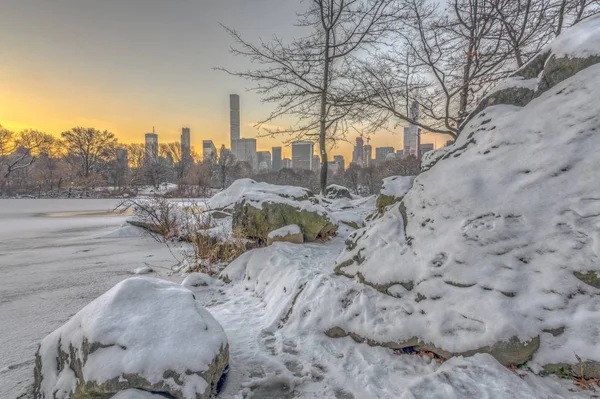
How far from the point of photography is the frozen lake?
2.41 metres

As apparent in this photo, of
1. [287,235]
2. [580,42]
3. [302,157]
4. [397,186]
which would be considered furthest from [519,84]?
[302,157]

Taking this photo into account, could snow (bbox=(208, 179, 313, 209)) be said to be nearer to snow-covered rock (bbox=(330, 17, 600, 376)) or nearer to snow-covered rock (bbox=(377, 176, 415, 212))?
snow-covered rock (bbox=(377, 176, 415, 212))

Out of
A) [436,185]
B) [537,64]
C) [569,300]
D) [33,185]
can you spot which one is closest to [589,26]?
[537,64]

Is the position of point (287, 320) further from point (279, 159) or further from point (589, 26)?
point (279, 159)

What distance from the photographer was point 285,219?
5609mm

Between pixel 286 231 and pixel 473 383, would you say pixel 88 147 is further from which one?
pixel 473 383

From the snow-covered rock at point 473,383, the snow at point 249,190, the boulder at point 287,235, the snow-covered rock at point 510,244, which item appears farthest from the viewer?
the snow at point 249,190

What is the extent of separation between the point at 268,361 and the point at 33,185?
43309 mm

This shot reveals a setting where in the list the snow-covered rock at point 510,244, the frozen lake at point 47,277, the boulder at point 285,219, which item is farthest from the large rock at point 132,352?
the boulder at point 285,219

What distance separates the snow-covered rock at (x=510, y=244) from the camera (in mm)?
1825

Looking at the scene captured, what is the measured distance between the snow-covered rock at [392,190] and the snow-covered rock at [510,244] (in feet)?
4.61

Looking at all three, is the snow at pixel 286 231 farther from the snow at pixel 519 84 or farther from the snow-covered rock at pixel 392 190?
the snow at pixel 519 84

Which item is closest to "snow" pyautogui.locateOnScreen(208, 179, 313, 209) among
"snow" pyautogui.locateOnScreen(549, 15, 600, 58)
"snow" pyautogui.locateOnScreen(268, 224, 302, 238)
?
"snow" pyautogui.locateOnScreen(268, 224, 302, 238)

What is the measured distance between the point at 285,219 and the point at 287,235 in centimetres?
45
